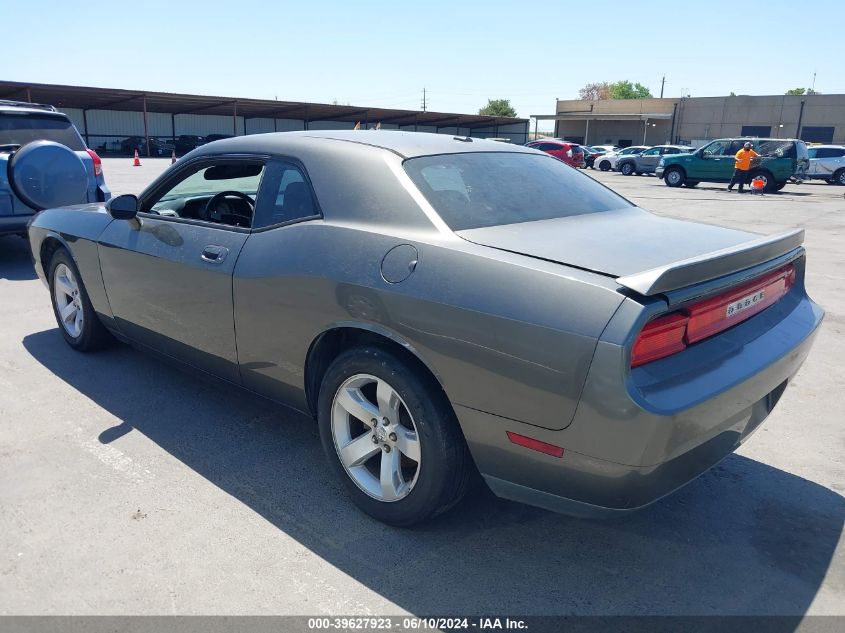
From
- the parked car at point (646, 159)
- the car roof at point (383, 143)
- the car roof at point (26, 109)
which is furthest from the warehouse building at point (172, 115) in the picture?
the car roof at point (383, 143)

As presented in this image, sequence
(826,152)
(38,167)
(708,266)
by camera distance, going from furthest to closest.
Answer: (826,152) → (38,167) → (708,266)

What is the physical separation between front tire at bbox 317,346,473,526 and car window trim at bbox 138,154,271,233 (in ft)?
3.34

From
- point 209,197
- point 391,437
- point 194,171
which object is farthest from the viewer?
point 209,197

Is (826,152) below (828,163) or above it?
above

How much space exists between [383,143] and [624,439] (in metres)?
1.83

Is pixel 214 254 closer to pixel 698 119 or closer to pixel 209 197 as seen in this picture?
pixel 209 197

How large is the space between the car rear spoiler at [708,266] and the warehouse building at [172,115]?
113 ft

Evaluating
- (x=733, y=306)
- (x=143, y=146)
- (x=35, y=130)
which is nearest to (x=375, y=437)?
(x=733, y=306)

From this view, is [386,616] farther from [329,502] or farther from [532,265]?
[532,265]

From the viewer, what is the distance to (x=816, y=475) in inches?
129

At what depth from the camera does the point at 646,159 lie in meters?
32.9

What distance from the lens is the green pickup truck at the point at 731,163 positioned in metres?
22.3

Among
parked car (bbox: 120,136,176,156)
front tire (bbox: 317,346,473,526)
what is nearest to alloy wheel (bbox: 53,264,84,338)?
front tire (bbox: 317,346,473,526)

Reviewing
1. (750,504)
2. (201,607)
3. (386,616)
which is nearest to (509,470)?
(386,616)
